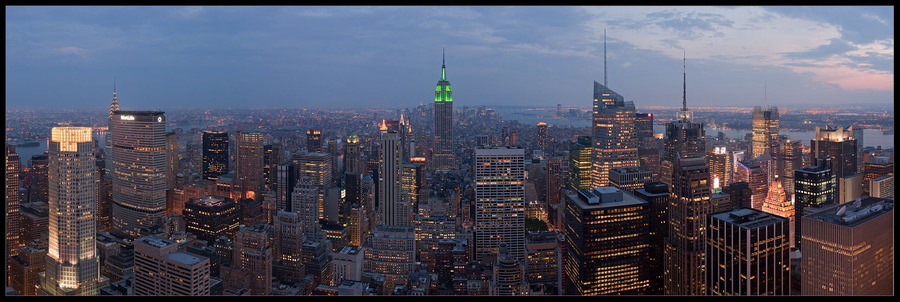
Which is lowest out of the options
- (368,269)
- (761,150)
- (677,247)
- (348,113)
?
(368,269)

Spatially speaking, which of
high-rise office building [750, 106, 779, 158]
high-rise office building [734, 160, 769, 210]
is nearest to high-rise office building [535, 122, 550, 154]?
high-rise office building [750, 106, 779, 158]

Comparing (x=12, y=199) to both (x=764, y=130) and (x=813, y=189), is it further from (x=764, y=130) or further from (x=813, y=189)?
(x=764, y=130)

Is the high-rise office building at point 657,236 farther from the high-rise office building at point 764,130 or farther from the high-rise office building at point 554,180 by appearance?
the high-rise office building at point 764,130

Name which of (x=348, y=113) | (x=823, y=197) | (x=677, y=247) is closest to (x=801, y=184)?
Answer: (x=823, y=197)

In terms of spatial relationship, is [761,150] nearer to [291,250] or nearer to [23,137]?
[291,250]

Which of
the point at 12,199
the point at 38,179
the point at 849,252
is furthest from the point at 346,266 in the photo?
the point at 849,252
